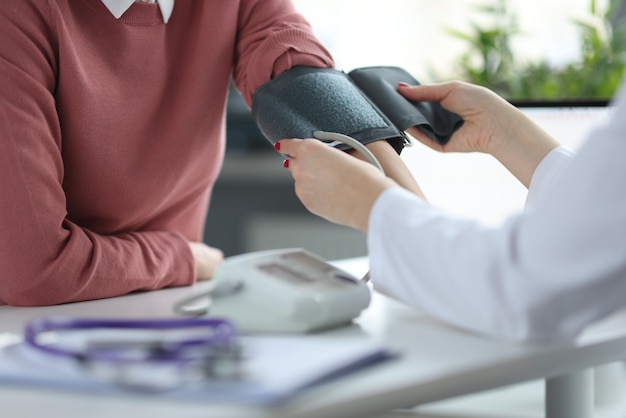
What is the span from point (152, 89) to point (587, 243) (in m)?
0.67

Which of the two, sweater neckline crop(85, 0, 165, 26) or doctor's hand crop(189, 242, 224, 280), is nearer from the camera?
sweater neckline crop(85, 0, 165, 26)

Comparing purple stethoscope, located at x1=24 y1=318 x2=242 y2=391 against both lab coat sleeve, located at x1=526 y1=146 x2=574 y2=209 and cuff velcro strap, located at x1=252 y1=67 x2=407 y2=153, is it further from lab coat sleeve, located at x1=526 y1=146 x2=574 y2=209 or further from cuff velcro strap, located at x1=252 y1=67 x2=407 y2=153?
lab coat sleeve, located at x1=526 y1=146 x2=574 y2=209

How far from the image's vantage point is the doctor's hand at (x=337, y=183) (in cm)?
86

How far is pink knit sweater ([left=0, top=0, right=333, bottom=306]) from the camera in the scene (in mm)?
1039

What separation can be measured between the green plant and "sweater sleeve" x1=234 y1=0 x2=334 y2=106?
0.94 m

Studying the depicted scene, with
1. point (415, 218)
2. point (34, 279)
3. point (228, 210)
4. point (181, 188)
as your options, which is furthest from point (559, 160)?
point (228, 210)

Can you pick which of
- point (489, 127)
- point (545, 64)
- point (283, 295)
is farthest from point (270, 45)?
point (545, 64)

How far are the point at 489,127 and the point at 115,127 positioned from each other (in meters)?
0.48

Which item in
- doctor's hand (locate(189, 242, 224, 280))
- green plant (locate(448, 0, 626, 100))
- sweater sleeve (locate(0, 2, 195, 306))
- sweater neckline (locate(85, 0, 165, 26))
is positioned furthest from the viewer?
green plant (locate(448, 0, 626, 100))

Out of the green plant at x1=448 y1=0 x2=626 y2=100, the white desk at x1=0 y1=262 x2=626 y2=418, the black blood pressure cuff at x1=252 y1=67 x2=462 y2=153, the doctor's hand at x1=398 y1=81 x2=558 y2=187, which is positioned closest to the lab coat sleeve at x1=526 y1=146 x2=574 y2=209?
the doctor's hand at x1=398 y1=81 x2=558 y2=187

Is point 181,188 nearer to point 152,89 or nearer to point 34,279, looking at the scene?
point 152,89

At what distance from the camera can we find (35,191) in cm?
104

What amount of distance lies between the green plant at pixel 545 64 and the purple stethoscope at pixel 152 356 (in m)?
1.48

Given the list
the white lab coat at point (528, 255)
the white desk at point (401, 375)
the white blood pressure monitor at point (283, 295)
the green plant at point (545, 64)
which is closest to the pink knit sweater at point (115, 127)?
the white desk at point (401, 375)
